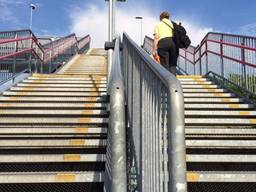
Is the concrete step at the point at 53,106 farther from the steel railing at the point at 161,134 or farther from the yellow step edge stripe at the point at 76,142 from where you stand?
the steel railing at the point at 161,134

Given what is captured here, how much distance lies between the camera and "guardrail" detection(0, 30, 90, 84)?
8.48m

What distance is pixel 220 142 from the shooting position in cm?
478

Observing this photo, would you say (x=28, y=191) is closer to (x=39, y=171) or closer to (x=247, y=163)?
(x=39, y=171)

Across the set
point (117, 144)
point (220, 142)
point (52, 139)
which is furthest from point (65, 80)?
point (117, 144)

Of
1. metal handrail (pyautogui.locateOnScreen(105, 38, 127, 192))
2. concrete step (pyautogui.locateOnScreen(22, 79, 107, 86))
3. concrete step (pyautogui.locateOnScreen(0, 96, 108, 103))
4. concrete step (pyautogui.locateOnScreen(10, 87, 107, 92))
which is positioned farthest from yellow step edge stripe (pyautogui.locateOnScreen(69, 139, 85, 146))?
concrete step (pyautogui.locateOnScreen(22, 79, 107, 86))

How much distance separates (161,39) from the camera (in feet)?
23.3

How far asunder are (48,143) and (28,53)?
6.32m

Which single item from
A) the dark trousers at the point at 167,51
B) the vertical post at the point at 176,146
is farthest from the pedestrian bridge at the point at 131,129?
the dark trousers at the point at 167,51

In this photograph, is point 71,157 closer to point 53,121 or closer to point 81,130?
point 81,130

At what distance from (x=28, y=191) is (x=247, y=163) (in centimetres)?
230

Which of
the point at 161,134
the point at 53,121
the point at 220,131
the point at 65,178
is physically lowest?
the point at 65,178

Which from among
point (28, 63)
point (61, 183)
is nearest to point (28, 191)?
point (61, 183)

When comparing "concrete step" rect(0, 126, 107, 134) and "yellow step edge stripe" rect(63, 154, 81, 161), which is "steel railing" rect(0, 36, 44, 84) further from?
"yellow step edge stripe" rect(63, 154, 81, 161)

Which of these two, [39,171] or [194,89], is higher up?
[194,89]
